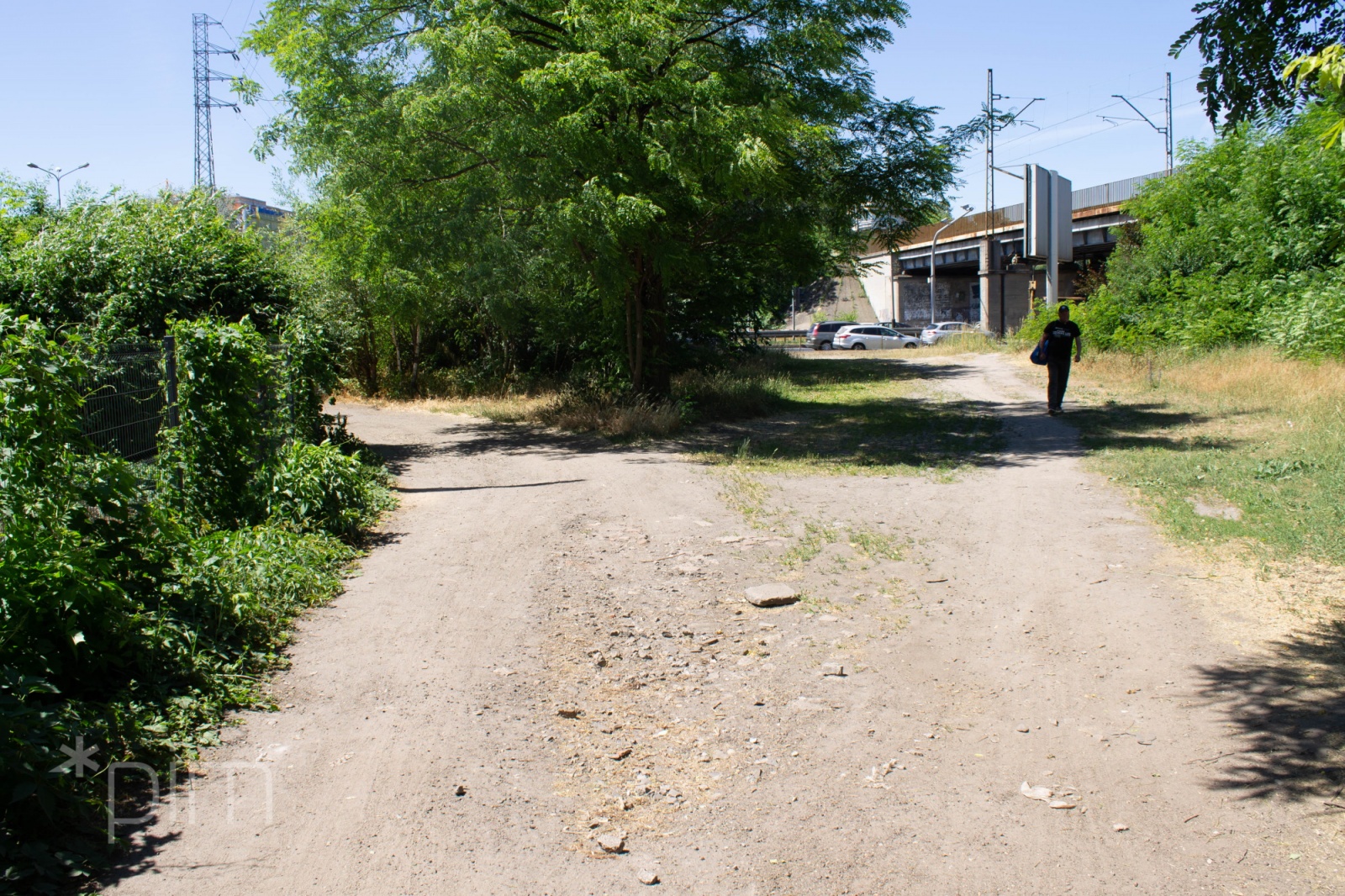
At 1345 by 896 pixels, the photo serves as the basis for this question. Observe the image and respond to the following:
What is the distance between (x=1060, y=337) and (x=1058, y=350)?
0.29 meters

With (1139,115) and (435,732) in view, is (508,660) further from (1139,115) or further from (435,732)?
(1139,115)

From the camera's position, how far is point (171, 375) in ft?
27.8

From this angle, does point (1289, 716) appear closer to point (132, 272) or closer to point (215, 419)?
point (215, 419)

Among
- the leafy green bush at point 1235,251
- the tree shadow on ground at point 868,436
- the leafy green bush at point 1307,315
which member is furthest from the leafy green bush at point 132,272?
the leafy green bush at point 1307,315

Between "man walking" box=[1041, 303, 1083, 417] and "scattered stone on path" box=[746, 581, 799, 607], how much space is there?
10.7m

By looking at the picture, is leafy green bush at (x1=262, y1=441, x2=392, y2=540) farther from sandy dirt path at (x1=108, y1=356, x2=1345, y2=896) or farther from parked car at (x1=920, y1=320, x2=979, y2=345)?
parked car at (x1=920, y1=320, x2=979, y2=345)

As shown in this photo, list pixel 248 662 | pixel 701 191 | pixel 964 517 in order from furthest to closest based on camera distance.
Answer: pixel 701 191 < pixel 964 517 < pixel 248 662

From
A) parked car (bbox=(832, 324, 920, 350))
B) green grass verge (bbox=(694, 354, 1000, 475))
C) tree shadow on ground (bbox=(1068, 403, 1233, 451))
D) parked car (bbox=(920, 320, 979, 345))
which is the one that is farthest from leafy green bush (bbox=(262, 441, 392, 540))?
parked car (bbox=(920, 320, 979, 345))

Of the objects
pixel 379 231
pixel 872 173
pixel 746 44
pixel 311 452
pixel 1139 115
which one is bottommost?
pixel 311 452

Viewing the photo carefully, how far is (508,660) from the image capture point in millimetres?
5652

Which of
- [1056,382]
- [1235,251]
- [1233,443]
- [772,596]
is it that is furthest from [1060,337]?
[772,596]

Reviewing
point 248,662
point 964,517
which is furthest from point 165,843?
point 964,517

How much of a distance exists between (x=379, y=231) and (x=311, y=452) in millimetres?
7645

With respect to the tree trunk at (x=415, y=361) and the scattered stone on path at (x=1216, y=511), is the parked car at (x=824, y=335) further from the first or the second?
the scattered stone on path at (x=1216, y=511)
